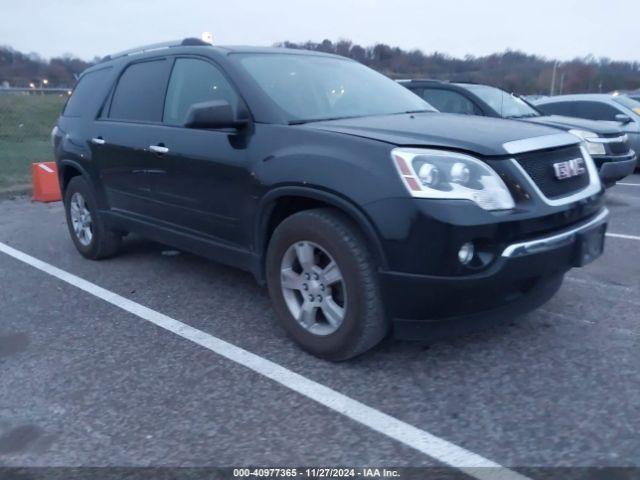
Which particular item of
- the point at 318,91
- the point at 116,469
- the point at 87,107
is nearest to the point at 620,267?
the point at 318,91

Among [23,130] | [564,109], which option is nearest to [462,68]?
[564,109]

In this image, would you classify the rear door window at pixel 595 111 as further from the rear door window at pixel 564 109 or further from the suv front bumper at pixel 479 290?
the suv front bumper at pixel 479 290

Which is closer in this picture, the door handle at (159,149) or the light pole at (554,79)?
the door handle at (159,149)

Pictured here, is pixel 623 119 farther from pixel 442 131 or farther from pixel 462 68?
pixel 442 131

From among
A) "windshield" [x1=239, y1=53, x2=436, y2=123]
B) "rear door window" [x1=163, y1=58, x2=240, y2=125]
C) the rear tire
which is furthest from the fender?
the rear tire

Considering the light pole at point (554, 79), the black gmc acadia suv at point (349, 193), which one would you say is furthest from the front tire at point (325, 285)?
the light pole at point (554, 79)

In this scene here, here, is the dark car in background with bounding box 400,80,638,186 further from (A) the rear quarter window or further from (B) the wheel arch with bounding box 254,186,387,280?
(B) the wheel arch with bounding box 254,186,387,280

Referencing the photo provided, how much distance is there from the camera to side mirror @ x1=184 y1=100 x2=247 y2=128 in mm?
3725

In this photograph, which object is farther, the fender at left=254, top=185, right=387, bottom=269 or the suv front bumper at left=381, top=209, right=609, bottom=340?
the fender at left=254, top=185, right=387, bottom=269

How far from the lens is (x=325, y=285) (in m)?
3.51

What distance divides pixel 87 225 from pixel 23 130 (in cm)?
1435

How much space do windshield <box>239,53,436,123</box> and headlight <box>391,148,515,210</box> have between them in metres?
0.97

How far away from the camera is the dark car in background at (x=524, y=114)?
766 centimetres

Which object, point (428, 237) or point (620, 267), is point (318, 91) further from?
point (620, 267)
